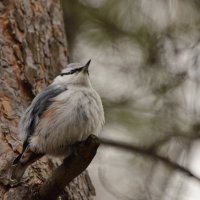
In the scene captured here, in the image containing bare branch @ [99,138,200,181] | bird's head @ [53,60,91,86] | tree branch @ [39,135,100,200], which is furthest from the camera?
Result: bare branch @ [99,138,200,181]

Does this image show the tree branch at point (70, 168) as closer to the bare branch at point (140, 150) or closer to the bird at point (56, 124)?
the bird at point (56, 124)

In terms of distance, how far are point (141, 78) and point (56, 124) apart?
1.52 metres

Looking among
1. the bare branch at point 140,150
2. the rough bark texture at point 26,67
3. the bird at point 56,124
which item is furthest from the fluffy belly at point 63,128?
the bare branch at point 140,150

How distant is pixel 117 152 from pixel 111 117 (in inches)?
10.2

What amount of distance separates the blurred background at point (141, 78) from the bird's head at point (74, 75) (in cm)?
82

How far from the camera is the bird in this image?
2.88 metres

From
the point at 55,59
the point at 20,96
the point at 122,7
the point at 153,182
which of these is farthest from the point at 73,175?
the point at 122,7

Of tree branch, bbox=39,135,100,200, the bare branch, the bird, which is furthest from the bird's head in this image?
the bare branch

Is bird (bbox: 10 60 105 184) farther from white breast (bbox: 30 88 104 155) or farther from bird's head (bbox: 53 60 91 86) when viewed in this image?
bird's head (bbox: 53 60 91 86)

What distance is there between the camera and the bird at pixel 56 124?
9.45 ft

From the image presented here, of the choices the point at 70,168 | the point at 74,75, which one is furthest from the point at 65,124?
the point at 74,75

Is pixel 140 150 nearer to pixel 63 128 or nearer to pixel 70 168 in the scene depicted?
pixel 63 128

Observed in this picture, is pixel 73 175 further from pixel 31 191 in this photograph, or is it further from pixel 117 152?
pixel 117 152

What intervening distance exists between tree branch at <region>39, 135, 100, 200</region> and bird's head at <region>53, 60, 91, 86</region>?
0.67 meters
